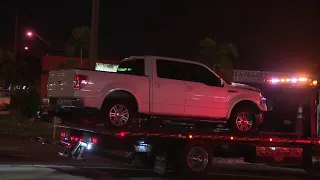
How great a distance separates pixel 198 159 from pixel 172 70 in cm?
237

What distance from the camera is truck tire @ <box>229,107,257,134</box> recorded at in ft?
40.8

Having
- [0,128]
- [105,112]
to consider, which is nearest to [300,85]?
[105,112]

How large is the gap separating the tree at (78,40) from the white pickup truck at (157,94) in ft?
76.7

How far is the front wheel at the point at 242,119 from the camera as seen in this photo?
12.4m

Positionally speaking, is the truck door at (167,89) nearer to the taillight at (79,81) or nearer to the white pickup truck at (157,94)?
the white pickup truck at (157,94)

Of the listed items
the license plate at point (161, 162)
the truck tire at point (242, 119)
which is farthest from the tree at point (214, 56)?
the license plate at point (161, 162)

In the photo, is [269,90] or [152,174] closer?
[152,174]

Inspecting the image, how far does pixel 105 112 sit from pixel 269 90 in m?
5.61

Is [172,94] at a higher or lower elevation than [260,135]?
higher

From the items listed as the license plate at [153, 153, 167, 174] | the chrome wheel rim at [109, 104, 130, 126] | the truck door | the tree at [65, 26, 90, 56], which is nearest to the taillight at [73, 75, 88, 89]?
the chrome wheel rim at [109, 104, 130, 126]

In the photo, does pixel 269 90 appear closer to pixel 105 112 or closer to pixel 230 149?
pixel 230 149

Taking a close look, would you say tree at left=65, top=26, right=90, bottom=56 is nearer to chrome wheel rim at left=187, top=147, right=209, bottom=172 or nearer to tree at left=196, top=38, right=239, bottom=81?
tree at left=196, top=38, right=239, bottom=81

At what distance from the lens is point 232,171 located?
14359mm

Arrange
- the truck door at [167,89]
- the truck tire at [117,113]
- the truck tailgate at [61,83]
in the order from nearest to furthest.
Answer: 1. the truck tailgate at [61,83]
2. the truck tire at [117,113]
3. the truck door at [167,89]
